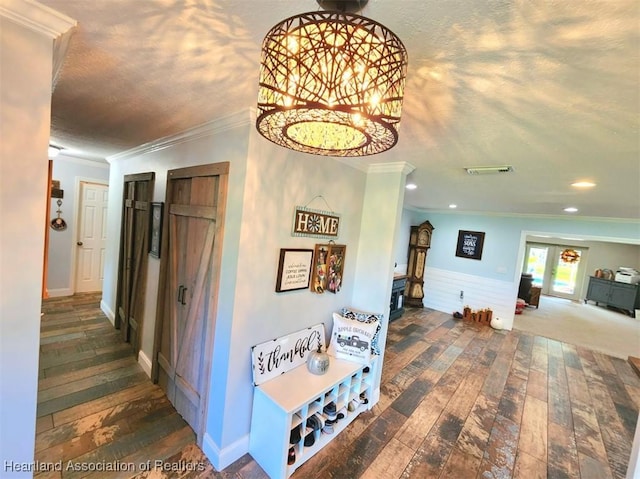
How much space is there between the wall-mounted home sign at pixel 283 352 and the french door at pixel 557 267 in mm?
9278

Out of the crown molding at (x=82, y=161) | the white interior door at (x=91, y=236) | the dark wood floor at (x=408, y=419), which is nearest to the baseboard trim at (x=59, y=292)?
the white interior door at (x=91, y=236)

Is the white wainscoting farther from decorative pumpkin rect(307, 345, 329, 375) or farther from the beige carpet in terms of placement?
decorative pumpkin rect(307, 345, 329, 375)

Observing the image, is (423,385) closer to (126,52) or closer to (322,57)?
(322,57)

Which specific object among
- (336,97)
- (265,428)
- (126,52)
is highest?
(126,52)

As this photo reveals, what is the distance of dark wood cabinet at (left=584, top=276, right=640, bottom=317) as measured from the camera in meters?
7.03

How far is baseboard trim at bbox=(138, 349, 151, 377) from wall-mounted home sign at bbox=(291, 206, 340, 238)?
6.80 ft

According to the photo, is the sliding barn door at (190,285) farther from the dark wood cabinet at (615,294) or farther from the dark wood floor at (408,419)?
the dark wood cabinet at (615,294)

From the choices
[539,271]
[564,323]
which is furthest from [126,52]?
[539,271]

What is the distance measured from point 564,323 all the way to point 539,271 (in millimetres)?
4035

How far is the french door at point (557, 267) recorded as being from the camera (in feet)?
27.9

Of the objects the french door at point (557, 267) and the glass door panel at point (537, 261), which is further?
the glass door panel at point (537, 261)

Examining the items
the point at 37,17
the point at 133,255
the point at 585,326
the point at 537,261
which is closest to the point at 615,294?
the point at 537,261

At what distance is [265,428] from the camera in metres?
1.76

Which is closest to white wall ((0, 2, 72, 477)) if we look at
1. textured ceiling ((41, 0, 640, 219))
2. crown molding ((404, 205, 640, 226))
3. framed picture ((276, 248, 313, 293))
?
textured ceiling ((41, 0, 640, 219))
